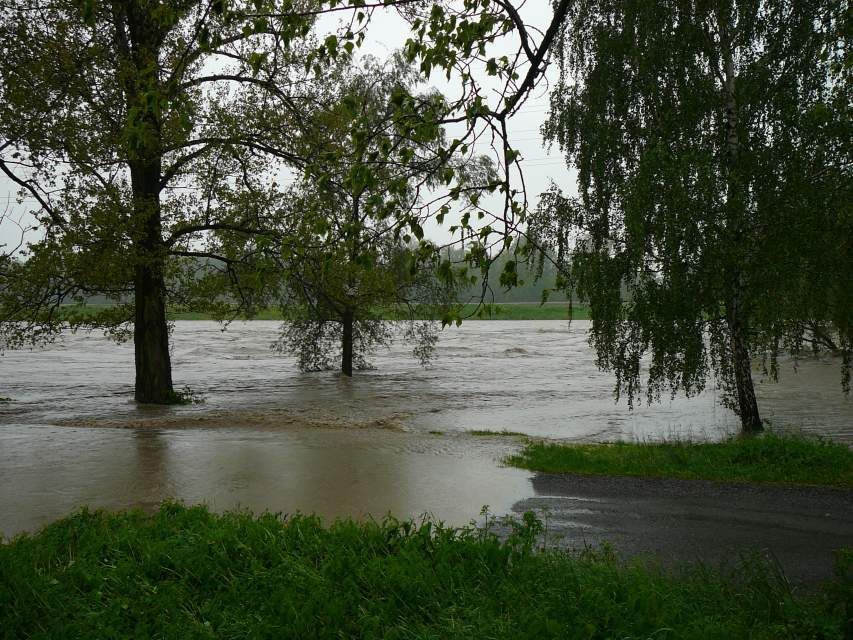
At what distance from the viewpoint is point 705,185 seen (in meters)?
14.1

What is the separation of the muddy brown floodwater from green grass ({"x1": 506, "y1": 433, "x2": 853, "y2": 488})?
1.00 metres

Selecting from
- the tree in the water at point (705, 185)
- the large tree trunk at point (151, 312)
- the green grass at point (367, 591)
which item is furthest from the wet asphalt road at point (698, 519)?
the large tree trunk at point (151, 312)

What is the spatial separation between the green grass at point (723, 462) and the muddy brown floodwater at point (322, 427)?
996 mm

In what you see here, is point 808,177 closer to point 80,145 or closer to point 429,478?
point 429,478

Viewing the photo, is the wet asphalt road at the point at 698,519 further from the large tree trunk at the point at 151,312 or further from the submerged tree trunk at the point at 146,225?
the large tree trunk at the point at 151,312

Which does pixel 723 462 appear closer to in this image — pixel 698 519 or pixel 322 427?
pixel 698 519

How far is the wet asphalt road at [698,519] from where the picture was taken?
715 cm

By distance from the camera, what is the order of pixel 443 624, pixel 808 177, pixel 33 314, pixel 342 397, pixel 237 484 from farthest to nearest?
pixel 342 397, pixel 33 314, pixel 808 177, pixel 237 484, pixel 443 624

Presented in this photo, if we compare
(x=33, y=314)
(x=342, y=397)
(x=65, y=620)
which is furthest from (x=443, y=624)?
(x=342, y=397)

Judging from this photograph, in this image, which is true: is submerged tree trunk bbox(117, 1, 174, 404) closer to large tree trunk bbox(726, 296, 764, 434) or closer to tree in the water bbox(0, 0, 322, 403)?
tree in the water bbox(0, 0, 322, 403)

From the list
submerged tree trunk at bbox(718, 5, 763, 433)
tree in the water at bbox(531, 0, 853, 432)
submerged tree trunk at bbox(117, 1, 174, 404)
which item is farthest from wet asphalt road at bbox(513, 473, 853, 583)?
submerged tree trunk at bbox(117, 1, 174, 404)

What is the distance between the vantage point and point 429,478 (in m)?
10.7

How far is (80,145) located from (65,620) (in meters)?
13.6

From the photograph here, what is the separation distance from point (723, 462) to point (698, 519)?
3.40m
